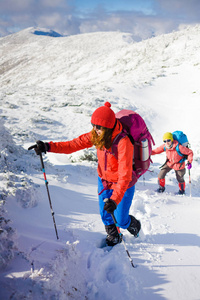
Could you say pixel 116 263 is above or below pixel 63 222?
Result: below

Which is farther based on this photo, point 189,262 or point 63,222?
point 63,222

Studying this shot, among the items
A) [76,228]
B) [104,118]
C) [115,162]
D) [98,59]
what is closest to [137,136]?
[115,162]

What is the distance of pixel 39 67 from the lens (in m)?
48.5

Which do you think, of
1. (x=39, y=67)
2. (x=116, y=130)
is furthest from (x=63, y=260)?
(x=39, y=67)

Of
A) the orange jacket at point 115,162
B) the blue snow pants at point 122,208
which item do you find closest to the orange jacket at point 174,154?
the blue snow pants at point 122,208

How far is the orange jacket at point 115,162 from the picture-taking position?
2.83 metres

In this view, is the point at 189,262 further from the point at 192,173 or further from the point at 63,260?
the point at 192,173

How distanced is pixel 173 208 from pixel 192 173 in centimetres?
420

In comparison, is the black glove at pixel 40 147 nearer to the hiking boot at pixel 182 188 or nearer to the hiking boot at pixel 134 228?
the hiking boot at pixel 134 228

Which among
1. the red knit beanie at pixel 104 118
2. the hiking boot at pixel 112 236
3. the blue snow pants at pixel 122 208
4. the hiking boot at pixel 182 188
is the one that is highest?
the red knit beanie at pixel 104 118

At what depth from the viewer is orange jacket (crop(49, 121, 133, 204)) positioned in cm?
283

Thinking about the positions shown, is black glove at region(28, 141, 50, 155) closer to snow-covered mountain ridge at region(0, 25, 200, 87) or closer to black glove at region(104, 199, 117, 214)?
black glove at region(104, 199, 117, 214)

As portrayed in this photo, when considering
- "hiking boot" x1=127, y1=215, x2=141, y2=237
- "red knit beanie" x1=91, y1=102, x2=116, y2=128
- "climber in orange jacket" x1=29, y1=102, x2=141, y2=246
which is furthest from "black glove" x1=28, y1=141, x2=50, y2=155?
"hiking boot" x1=127, y1=215, x2=141, y2=237

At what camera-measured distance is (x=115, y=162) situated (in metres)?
3.11
